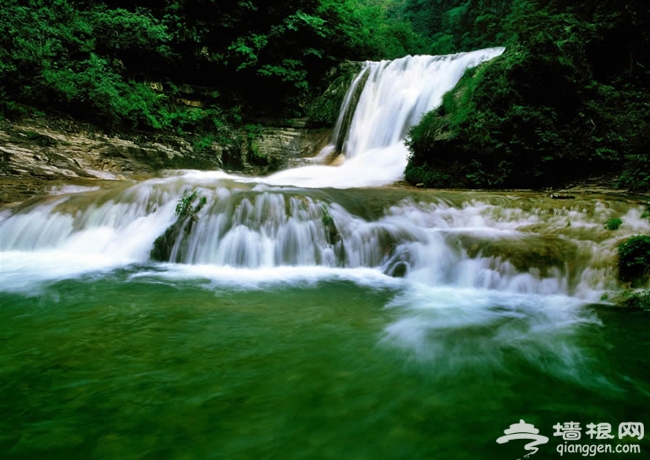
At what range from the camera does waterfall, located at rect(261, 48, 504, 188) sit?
433 inches

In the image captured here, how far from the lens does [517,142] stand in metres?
7.40

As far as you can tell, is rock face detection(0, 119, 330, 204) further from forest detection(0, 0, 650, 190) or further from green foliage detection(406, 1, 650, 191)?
green foliage detection(406, 1, 650, 191)

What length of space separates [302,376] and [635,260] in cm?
361

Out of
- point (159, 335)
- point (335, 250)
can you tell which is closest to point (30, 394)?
point (159, 335)

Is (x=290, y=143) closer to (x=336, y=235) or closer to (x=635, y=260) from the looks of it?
(x=336, y=235)

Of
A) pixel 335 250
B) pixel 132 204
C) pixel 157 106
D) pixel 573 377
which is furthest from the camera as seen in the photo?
pixel 157 106

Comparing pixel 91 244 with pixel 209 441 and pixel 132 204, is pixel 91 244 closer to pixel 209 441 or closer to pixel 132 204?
pixel 132 204

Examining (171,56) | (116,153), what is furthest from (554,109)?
(171,56)

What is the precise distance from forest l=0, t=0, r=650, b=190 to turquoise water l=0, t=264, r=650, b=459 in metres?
4.86

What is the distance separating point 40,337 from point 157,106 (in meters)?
10.9

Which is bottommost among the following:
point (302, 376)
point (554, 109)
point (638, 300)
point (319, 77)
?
point (302, 376)

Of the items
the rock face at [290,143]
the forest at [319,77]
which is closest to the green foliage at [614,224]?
the forest at [319,77]

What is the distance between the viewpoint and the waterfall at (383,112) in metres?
11.0

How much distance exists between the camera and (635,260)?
370 cm
